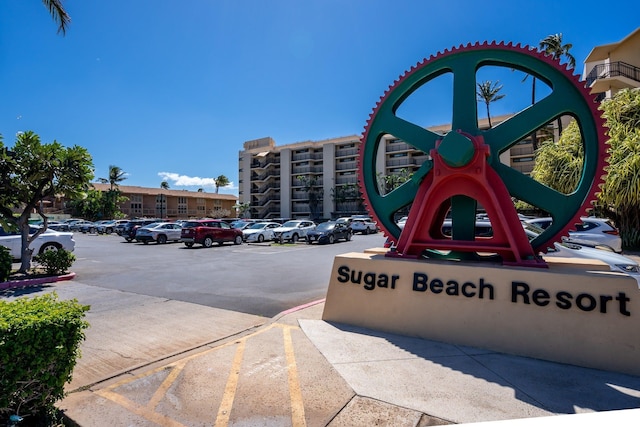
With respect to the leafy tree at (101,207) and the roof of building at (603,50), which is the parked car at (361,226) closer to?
the roof of building at (603,50)

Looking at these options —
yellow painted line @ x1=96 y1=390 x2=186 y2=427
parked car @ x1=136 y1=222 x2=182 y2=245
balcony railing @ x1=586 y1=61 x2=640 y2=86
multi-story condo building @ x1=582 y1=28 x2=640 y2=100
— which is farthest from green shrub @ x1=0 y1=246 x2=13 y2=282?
balcony railing @ x1=586 y1=61 x2=640 y2=86

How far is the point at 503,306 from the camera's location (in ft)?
15.4

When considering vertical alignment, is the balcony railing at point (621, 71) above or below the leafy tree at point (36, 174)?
above

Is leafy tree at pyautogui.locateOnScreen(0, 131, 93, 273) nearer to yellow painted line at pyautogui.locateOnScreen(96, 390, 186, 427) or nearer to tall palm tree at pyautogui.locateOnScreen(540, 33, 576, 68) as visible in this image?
yellow painted line at pyautogui.locateOnScreen(96, 390, 186, 427)

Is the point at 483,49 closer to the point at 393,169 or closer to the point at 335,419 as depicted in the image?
the point at 335,419

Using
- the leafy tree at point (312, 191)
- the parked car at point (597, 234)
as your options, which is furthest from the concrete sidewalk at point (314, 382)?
the leafy tree at point (312, 191)

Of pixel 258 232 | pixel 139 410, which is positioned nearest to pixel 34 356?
pixel 139 410

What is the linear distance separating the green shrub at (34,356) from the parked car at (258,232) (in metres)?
22.0

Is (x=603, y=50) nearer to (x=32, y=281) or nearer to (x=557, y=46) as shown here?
(x=557, y=46)

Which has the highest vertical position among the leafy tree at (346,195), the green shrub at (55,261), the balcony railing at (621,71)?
the balcony railing at (621,71)

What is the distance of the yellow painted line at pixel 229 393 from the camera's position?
313 centimetres

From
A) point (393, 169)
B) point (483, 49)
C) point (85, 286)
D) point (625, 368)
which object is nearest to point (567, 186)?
point (483, 49)

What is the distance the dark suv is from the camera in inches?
850

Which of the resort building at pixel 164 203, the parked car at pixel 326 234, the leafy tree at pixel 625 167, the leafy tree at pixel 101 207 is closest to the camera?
the leafy tree at pixel 625 167
